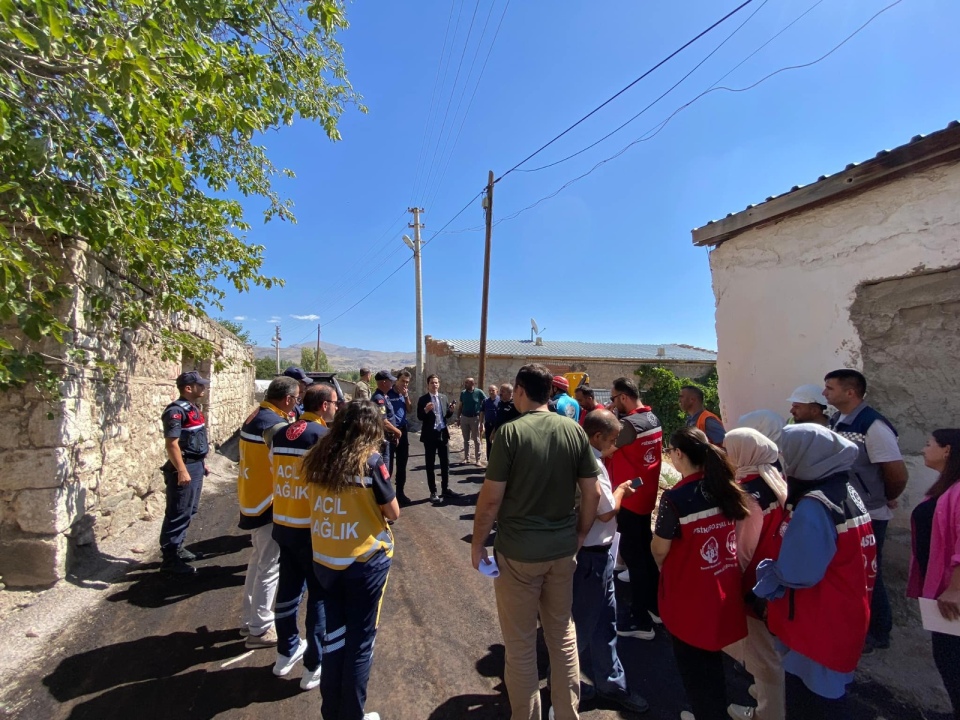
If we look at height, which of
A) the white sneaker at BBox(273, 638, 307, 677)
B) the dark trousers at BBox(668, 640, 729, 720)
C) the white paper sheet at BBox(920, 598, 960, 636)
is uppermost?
the white paper sheet at BBox(920, 598, 960, 636)

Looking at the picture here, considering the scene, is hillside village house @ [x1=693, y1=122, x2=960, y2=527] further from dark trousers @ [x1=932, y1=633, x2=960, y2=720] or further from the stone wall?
the stone wall

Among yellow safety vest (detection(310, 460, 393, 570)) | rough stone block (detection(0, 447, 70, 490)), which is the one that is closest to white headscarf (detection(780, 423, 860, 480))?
yellow safety vest (detection(310, 460, 393, 570))

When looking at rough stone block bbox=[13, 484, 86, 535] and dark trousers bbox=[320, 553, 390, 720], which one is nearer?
dark trousers bbox=[320, 553, 390, 720]

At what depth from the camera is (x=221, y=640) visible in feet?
10.7

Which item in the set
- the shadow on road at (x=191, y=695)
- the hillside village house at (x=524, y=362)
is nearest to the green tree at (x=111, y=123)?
the shadow on road at (x=191, y=695)

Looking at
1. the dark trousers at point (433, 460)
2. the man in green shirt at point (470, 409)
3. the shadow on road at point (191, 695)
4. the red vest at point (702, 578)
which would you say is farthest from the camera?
the man in green shirt at point (470, 409)

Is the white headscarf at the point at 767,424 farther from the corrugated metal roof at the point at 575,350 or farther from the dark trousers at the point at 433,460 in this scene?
the corrugated metal roof at the point at 575,350

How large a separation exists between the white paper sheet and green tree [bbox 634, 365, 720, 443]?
54.5 feet

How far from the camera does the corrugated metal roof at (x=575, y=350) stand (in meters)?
21.0

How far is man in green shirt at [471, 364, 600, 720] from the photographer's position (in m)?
2.26

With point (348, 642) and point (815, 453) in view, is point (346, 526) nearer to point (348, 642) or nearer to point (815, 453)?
point (348, 642)

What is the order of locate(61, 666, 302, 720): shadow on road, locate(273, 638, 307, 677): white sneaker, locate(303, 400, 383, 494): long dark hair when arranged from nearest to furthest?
locate(303, 400, 383, 494): long dark hair → locate(61, 666, 302, 720): shadow on road → locate(273, 638, 307, 677): white sneaker

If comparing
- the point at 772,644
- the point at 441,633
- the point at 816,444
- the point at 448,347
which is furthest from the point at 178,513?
the point at 448,347

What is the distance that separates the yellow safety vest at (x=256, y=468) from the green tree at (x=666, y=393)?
17153 millimetres
